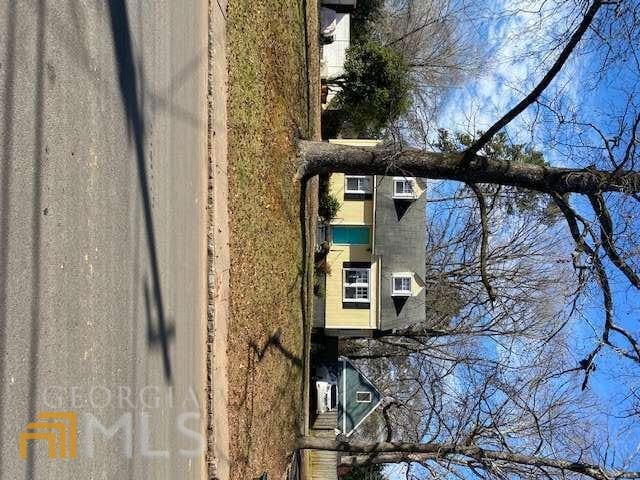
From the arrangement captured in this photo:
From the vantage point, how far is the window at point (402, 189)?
23250mm

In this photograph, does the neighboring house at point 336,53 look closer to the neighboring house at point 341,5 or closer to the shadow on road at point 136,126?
the neighboring house at point 341,5

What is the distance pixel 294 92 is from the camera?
1486cm

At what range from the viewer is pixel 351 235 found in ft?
77.5

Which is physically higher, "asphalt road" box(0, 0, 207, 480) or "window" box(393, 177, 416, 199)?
"window" box(393, 177, 416, 199)

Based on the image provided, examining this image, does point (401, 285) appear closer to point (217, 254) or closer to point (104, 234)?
point (217, 254)

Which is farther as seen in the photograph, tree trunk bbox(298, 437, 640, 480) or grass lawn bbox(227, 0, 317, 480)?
tree trunk bbox(298, 437, 640, 480)

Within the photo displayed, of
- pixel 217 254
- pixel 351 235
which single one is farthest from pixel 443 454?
pixel 351 235

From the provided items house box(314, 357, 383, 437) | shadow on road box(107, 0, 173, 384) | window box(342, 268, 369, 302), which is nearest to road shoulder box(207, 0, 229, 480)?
shadow on road box(107, 0, 173, 384)

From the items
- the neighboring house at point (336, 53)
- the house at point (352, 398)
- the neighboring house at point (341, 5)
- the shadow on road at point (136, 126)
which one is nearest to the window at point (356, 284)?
the house at point (352, 398)

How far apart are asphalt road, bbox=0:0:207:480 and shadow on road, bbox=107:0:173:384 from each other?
25mm

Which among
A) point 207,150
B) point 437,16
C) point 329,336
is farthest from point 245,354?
point 437,16

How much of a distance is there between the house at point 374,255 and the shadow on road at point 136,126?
595 inches

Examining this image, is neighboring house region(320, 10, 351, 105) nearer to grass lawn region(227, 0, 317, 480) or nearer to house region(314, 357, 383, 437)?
grass lawn region(227, 0, 317, 480)

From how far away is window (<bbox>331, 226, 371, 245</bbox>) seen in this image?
77.4 feet
